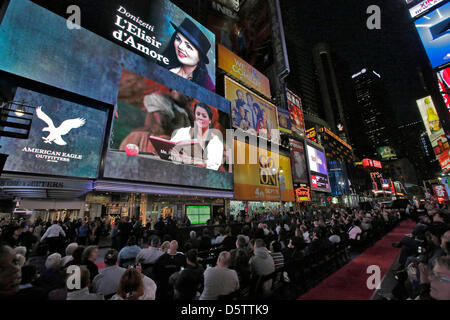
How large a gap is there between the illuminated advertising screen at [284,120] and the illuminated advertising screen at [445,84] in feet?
54.1

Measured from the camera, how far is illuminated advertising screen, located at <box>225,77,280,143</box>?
2259cm

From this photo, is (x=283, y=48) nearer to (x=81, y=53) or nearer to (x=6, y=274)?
(x=81, y=53)

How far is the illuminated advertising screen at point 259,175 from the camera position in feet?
68.1

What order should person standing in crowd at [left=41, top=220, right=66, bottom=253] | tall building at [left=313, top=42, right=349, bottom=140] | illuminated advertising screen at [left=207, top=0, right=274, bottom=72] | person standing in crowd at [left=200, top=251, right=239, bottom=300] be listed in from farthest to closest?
tall building at [left=313, top=42, right=349, bottom=140]
illuminated advertising screen at [left=207, top=0, right=274, bottom=72]
person standing in crowd at [left=41, top=220, right=66, bottom=253]
person standing in crowd at [left=200, top=251, right=239, bottom=300]

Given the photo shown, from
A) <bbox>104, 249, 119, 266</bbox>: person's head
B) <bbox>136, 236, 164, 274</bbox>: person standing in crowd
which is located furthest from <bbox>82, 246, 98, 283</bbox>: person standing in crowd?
<bbox>136, 236, 164, 274</bbox>: person standing in crowd

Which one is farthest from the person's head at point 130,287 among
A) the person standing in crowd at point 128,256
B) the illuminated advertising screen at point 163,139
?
the illuminated advertising screen at point 163,139

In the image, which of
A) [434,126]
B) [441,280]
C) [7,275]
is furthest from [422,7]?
[7,275]

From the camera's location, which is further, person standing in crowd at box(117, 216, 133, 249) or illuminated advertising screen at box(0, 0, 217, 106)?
person standing in crowd at box(117, 216, 133, 249)

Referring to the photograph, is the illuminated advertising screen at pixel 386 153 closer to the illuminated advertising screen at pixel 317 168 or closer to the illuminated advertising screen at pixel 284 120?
the illuminated advertising screen at pixel 317 168

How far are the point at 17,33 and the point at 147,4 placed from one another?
10691 millimetres

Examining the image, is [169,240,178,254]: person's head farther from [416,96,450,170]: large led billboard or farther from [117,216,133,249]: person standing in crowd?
[416,96,450,170]: large led billboard

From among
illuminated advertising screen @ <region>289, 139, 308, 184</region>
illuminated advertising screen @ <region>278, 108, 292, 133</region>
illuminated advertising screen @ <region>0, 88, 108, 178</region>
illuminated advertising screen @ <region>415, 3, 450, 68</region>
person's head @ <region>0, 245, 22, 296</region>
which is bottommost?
person's head @ <region>0, 245, 22, 296</region>

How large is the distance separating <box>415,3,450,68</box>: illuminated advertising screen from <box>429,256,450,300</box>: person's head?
1742cm

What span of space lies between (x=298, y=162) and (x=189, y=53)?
23646 mm
